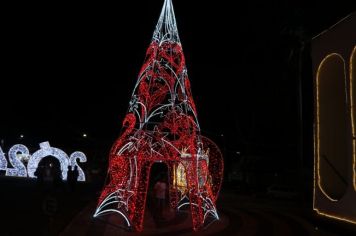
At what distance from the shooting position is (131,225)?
601 inches

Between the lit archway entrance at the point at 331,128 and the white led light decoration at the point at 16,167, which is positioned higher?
the white led light decoration at the point at 16,167

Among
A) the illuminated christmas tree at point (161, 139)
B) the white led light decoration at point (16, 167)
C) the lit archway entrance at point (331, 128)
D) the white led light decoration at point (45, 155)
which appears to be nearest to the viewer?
the lit archway entrance at point (331, 128)

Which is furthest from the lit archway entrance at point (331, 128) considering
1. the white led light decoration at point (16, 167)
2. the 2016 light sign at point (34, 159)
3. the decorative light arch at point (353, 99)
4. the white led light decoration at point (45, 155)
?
the white led light decoration at point (16, 167)

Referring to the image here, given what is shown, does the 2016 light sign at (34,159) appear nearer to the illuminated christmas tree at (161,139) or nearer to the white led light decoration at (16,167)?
the white led light decoration at (16,167)

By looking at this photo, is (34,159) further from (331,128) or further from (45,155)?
(331,128)

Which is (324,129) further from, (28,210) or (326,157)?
(28,210)

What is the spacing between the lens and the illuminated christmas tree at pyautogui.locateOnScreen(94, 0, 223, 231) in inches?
627

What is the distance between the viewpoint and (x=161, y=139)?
16062 mm

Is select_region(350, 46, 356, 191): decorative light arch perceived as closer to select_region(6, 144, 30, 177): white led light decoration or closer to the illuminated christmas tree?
the illuminated christmas tree

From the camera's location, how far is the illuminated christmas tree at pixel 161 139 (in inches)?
627

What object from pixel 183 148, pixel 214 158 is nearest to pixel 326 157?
pixel 183 148

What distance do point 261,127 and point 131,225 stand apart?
→ 30.3 m

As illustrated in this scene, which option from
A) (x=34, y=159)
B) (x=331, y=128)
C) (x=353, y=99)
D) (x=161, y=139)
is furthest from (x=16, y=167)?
(x=353, y=99)

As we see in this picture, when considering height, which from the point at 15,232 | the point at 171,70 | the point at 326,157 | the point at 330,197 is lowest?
the point at 15,232
